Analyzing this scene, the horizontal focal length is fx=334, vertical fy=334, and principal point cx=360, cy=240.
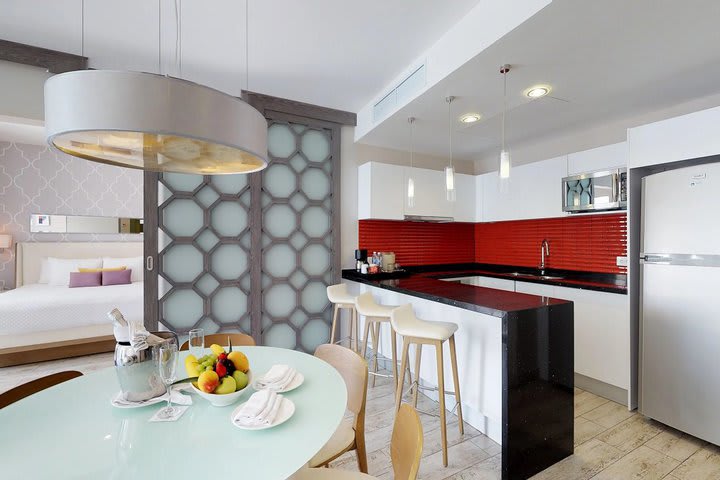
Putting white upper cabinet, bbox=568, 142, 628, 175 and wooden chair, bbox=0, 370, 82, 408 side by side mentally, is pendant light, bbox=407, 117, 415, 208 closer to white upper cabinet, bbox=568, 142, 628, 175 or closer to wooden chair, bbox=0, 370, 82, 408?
white upper cabinet, bbox=568, 142, 628, 175

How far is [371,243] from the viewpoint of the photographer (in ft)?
13.4

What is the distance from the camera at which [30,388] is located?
1.36m

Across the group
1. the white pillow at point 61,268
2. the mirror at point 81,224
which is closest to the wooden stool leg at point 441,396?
the white pillow at point 61,268

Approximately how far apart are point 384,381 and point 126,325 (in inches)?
97.8

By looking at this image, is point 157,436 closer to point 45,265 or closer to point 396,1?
point 396,1

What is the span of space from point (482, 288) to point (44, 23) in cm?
365

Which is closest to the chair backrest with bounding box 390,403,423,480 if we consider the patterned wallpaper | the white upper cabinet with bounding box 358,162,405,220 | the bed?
the white upper cabinet with bounding box 358,162,405,220

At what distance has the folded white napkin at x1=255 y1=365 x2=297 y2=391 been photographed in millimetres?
1288

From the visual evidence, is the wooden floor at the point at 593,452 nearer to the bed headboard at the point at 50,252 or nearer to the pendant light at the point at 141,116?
the pendant light at the point at 141,116

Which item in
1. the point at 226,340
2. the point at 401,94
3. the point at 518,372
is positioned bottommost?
the point at 518,372

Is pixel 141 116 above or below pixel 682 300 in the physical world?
above

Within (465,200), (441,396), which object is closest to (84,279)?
(441,396)

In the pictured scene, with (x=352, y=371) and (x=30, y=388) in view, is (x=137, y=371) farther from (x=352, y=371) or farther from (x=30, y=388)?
(x=352, y=371)

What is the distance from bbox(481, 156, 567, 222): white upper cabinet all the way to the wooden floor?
6.33ft
